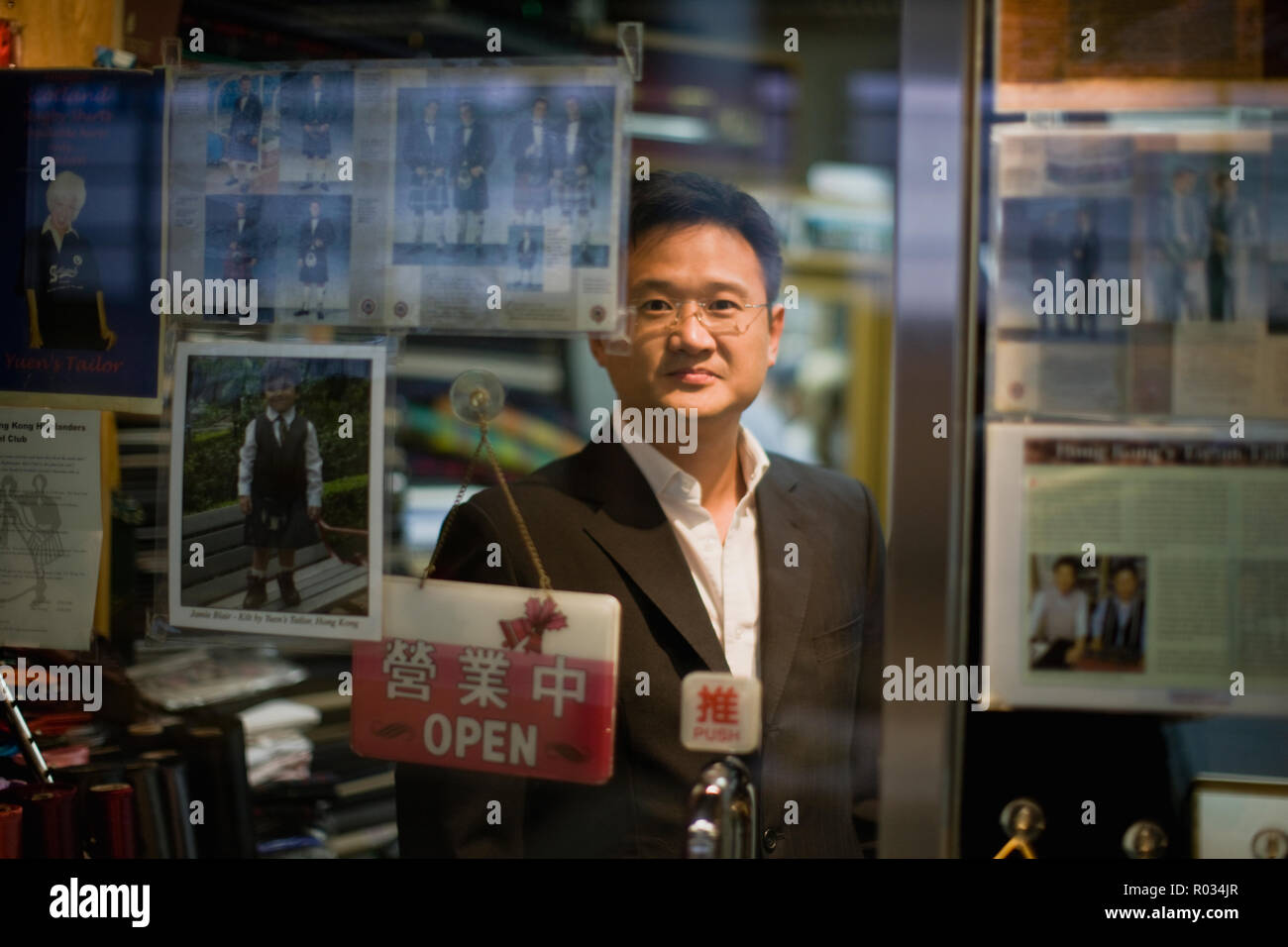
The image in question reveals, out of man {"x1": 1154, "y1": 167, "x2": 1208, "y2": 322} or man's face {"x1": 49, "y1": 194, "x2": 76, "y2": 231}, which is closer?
man {"x1": 1154, "y1": 167, "x2": 1208, "y2": 322}

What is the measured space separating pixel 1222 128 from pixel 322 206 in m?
1.36

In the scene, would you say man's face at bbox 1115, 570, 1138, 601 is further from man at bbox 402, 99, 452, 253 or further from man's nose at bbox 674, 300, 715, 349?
man at bbox 402, 99, 452, 253

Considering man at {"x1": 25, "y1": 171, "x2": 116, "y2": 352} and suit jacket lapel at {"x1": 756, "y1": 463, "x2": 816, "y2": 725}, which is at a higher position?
man at {"x1": 25, "y1": 171, "x2": 116, "y2": 352}

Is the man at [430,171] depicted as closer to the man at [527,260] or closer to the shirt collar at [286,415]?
the man at [527,260]

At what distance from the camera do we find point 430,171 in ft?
5.18

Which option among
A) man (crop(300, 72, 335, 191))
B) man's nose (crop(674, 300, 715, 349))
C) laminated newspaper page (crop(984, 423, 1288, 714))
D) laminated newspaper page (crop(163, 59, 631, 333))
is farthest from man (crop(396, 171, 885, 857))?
man (crop(300, 72, 335, 191))

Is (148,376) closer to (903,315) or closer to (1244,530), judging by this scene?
(903,315)

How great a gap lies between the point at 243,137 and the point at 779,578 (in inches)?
41.9

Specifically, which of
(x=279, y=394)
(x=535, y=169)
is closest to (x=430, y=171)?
(x=535, y=169)

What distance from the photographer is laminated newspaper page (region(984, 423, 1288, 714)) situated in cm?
156

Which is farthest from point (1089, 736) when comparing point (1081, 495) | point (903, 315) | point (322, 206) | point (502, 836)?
point (322, 206)

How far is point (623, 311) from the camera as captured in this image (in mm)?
1542

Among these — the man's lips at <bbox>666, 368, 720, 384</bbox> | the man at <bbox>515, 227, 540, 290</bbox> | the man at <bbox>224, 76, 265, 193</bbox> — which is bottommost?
the man's lips at <bbox>666, 368, 720, 384</bbox>

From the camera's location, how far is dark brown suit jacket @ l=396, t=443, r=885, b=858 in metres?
1.55
